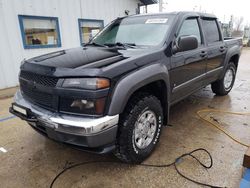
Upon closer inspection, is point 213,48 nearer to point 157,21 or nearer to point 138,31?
point 157,21

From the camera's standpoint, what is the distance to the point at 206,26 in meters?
3.91

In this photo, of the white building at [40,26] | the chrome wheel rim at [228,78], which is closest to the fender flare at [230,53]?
the chrome wheel rim at [228,78]

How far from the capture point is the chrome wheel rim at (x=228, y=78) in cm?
494

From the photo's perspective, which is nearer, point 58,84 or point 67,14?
point 58,84

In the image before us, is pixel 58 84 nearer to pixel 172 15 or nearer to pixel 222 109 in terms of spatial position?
pixel 172 15

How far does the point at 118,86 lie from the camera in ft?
6.48

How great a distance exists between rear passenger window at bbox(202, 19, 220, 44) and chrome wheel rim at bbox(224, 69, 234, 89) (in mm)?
1098

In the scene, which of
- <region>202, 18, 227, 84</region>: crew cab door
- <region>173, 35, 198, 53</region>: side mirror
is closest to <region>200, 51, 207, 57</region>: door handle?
<region>202, 18, 227, 84</region>: crew cab door

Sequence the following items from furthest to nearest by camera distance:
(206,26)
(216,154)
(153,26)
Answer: (206,26) < (153,26) < (216,154)

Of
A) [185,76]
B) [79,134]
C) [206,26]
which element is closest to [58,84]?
[79,134]

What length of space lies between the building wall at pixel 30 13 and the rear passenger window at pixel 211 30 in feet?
17.1

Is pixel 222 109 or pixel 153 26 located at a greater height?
pixel 153 26

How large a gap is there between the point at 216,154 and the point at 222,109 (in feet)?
6.02

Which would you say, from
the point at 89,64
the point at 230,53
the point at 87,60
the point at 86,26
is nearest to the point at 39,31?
the point at 86,26
